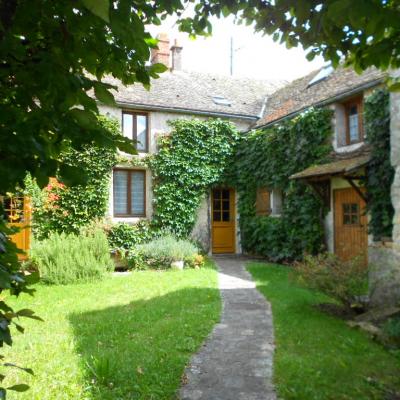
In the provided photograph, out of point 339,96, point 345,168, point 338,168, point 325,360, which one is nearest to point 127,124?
point 339,96

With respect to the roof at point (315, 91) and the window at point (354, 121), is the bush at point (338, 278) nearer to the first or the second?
the roof at point (315, 91)

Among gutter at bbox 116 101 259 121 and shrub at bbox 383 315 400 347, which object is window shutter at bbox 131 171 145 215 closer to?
gutter at bbox 116 101 259 121

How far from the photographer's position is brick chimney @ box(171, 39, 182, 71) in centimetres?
1773

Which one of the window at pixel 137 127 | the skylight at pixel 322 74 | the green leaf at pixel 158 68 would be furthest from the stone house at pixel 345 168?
the green leaf at pixel 158 68

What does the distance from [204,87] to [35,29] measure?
1590 centimetres

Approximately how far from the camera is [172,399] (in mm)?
3545

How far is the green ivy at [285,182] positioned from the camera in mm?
11227

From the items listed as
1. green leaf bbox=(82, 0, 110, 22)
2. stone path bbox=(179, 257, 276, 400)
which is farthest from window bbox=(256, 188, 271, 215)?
green leaf bbox=(82, 0, 110, 22)

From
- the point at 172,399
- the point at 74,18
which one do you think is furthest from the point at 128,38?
the point at 172,399

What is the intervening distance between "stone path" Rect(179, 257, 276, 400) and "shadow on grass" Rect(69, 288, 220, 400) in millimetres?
163

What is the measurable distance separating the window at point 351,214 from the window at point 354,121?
64.9 inches

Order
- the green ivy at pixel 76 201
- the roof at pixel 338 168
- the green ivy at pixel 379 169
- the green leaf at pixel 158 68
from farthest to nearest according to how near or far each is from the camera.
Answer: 1. the green ivy at pixel 76 201
2. the roof at pixel 338 168
3. the green ivy at pixel 379 169
4. the green leaf at pixel 158 68

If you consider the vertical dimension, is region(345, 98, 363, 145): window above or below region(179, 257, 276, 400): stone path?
above

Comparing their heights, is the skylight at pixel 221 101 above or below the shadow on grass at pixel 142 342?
above
